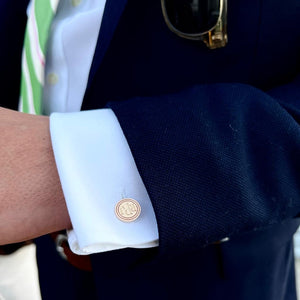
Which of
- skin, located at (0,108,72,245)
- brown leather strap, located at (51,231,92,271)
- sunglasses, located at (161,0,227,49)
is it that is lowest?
brown leather strap, located at (51,231,92,271)

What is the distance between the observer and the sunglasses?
48 cm

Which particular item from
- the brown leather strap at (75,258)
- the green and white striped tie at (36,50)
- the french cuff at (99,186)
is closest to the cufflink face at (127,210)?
the french cuff at (99,186)

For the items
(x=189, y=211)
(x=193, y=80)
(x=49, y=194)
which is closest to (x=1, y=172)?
(x=49, y=194)

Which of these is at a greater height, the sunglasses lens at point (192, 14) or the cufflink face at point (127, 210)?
the sunglasses lens at point (192, 14)

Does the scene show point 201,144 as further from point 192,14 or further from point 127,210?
point 192,14

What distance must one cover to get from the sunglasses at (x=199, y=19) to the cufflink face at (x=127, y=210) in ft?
0.82

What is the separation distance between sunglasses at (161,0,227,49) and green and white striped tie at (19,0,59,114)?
0.62ft

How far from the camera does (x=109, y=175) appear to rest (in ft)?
1.29

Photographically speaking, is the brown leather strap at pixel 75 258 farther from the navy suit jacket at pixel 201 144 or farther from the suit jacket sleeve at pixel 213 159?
the suit jacket sleeve at pixel 213 159

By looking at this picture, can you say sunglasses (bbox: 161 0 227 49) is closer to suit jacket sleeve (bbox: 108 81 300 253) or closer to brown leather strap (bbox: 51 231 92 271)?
suit jacket sleeve (bbox: 108 81 300 253)

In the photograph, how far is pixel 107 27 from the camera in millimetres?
510

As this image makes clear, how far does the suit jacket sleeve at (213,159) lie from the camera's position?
0.37 meters

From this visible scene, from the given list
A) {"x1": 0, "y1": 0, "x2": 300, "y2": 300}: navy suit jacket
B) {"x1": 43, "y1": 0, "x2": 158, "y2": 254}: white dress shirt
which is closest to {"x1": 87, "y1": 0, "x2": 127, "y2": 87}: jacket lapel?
{"x1": 0, "y1": 0, "x2": 300, "y2": 300}: navy suit jacket

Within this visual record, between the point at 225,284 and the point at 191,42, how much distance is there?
372mm
